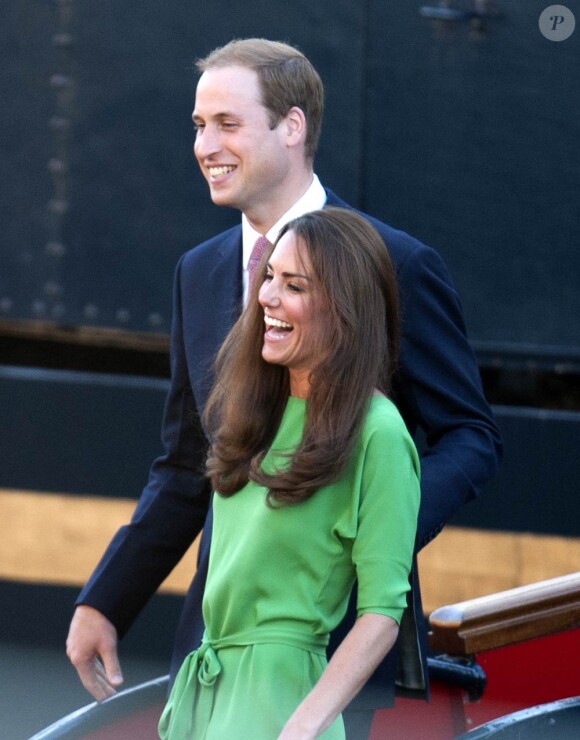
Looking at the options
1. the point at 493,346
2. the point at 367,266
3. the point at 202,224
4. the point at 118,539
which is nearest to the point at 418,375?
the point at 367,266

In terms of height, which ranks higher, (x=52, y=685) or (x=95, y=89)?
(x=95, y=89)

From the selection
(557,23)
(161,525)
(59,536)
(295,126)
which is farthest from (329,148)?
(161,525)

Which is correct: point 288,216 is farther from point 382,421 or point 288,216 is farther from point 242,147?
point 382,421

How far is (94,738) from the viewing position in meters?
2.25

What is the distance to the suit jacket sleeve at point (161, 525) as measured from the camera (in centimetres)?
244

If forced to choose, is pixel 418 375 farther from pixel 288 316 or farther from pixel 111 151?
pixel 111 151

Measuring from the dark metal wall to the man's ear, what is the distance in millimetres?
1573

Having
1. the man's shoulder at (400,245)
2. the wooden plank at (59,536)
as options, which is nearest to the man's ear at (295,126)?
the man's shoulder at (400,245)

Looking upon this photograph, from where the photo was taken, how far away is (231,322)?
2418 mm

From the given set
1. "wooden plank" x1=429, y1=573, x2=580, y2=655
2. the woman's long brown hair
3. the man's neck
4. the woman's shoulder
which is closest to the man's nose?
the man's neck

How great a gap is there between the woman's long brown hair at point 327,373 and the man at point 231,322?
0.28 metres

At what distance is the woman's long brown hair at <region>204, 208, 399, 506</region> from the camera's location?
71.4 inches

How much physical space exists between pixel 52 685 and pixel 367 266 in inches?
115

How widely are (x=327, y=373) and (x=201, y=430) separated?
0.61 metres
